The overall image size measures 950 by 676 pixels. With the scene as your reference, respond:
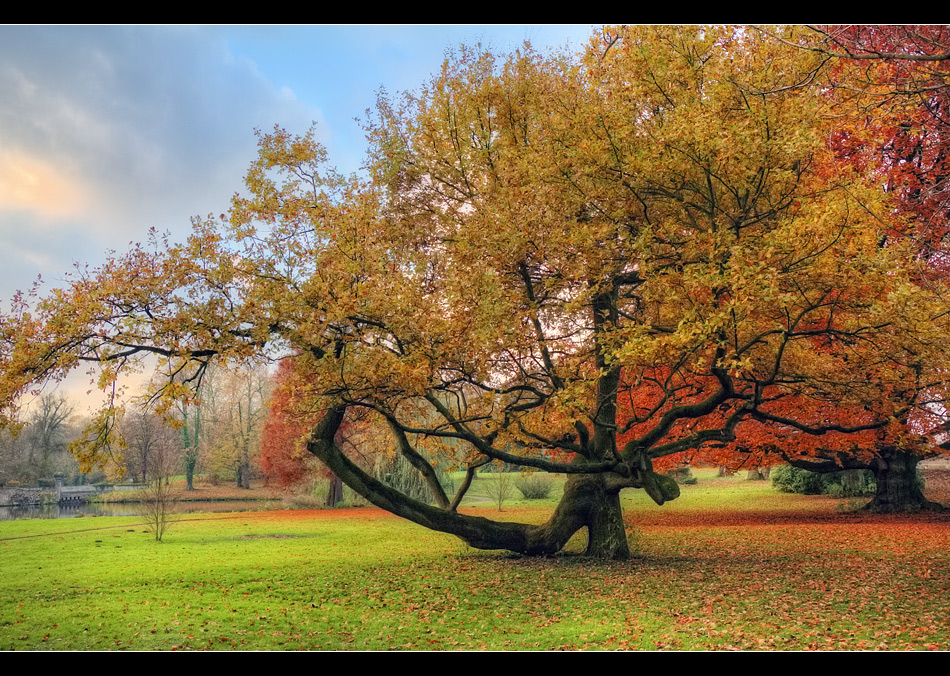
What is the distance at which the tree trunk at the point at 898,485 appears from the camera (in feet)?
63.6

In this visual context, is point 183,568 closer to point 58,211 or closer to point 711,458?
point 58,211

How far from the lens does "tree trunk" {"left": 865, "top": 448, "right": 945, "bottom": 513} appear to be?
1939 cm

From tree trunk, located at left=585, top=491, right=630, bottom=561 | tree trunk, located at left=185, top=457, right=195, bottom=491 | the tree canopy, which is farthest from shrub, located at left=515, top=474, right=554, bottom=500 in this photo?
the tree canopy

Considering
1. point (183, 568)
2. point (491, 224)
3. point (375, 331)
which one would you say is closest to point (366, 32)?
point (491, 224)

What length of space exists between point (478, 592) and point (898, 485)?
1682 centimetres

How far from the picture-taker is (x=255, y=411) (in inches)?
1517

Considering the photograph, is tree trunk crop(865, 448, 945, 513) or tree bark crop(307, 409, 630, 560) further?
tree trunk crop(865, 448, 945, 513)

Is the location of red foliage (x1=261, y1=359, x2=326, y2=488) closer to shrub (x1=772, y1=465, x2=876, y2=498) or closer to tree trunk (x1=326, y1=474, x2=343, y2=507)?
tree trunk (x1=326, y1=474, x2=343, y2=507)

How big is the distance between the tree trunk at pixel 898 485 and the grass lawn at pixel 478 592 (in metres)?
1.24

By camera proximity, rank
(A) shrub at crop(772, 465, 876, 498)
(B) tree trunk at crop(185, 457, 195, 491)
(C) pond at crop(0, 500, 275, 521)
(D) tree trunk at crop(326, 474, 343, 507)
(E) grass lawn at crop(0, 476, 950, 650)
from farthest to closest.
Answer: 1. (B) tree trunk at crop(185, 457, 195, 491)
2. (D) tree trunk at crop(326, 474, 343, 507)
3. (A) shrub at crop(772, 465, 876, 498)
4. (C) pond at crop(0, 500, 275, 521)
5. (E) grass lawn at crop(0, 476, 950, 650)

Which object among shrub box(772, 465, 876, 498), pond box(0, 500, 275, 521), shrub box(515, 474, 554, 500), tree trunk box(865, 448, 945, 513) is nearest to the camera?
tree trunk box(865, 448, 945, 513)

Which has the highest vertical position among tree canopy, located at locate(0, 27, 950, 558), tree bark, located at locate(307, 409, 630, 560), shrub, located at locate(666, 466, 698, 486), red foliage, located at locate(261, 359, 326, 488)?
tree canopy, located at locate(0, 27, 950, 558)

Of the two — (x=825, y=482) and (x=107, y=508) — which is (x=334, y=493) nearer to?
(x=107, y=508)

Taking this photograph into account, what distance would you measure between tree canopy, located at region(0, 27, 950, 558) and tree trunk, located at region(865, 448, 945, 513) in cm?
910
